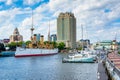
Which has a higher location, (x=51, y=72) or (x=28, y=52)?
(x=28, y=52)

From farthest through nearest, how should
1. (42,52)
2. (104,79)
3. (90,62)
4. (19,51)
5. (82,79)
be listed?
(42,52), (19,51), (90,62), (82,79), (104,79)

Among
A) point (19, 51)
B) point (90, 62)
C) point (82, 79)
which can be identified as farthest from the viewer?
point (19, 51)

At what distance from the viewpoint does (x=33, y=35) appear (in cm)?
19725

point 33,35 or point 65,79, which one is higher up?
point 33,35

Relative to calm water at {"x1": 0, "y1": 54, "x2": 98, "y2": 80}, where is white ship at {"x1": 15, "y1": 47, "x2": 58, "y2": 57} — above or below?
above

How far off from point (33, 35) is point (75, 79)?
495 ft

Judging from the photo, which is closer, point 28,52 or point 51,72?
point 51,72

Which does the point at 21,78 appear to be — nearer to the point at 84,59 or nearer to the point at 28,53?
the point at 84,59

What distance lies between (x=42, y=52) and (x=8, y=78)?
443 feet

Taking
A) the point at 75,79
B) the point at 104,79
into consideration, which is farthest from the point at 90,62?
the point at 104,79

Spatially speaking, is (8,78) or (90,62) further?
(90,62)

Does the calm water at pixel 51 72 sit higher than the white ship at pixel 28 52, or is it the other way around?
the white ship at pixel 28 52

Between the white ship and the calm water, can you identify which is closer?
the calm water

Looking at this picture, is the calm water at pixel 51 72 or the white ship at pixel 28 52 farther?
the white ship at pixel 28 52
